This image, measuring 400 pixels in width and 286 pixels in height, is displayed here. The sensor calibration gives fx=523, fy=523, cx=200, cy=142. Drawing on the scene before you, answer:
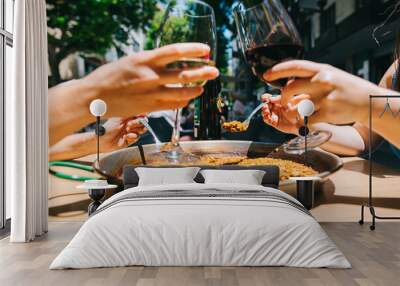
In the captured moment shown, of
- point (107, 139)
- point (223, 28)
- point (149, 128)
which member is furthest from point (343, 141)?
point (107, 139)

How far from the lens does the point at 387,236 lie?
14.7 feet

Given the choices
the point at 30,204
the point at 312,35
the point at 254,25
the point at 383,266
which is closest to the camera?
the point at 383,266

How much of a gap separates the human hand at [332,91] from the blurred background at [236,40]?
98 millimetres

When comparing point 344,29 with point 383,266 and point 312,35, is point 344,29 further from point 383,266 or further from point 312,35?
point 383,266

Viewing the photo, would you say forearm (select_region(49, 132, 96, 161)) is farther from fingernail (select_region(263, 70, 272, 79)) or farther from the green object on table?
fingernail (select_region(263, 70, 272, 79))

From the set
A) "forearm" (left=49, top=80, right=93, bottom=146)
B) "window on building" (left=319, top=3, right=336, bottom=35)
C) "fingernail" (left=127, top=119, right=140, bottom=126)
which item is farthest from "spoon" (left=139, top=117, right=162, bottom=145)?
"window on building" (left=319, top=3, right=336, bottom=35)

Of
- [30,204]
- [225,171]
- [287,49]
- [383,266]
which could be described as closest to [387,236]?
[383,266]

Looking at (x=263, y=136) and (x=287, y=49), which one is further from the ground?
(x=287, y=49)

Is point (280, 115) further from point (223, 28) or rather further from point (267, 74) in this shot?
point (267, 74)

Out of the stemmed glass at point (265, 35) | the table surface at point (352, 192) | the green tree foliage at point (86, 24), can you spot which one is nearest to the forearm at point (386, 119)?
the table surface at point (352, 192)

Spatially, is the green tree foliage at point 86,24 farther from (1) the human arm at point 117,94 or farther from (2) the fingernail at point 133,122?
(2) the fingernail at point 133,122

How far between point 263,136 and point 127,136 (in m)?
1.35

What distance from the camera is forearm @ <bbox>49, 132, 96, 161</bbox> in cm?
519

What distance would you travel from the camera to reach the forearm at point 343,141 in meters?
5.08
